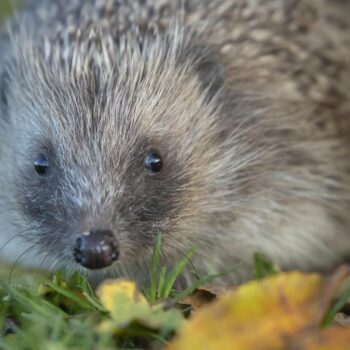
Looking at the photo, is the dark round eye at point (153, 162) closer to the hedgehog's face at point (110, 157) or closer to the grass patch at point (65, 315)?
the hedgehog's face at point (110, 157)

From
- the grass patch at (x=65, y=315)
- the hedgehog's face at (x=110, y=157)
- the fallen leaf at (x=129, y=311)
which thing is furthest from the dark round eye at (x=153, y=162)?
the fallen leaf at (x=129, y=311)

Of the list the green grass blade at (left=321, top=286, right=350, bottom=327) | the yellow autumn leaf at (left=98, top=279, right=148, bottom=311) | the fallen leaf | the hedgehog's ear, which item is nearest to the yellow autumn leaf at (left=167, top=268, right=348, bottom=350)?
the green grass blade at (left=321, top=286, right=350, bottom=327)

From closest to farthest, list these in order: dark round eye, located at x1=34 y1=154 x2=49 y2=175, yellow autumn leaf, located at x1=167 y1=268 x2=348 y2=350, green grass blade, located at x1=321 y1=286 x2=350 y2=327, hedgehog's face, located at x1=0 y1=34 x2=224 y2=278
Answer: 1. yellow autumn leaf, located at x1=167 y1=268 x2=348 y2=350
2. green grass blade, located at x1=321 y1=286 x2=350 y2=327
3. hedgehog's face, located at x1=0 y1=34 x2=224 y2=278
4. dark round eye, located at x1=34 y1=154 x2=49 y2=175

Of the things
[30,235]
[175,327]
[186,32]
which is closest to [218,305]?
[175,327]

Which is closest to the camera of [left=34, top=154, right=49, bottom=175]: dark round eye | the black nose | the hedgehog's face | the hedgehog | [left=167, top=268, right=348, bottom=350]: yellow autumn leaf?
[left=167, top=268, right=348, bottom=350]: yellow autumn leaf

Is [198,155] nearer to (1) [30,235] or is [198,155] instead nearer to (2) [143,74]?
(2) [143,74]

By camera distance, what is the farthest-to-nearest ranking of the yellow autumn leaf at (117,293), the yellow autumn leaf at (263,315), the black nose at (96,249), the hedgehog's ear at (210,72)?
the hedgehog's ear at (210,72), the black nose at (96,249), the yellow autumn leaf at (117,293), the yellow autumn leaf at (263,315)

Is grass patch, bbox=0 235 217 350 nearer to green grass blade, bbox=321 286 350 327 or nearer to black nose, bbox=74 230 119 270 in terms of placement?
black nose, bbox=74 230 119 270
